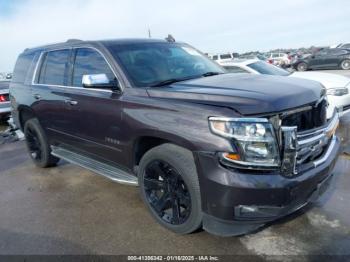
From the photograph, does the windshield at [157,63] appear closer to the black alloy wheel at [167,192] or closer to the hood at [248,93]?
the hood at [248,93]

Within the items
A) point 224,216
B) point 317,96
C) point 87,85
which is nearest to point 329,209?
point 317,96

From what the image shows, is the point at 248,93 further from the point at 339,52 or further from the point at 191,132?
the point at 339,52

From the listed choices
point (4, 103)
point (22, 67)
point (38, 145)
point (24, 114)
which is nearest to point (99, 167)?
point (38, 145)

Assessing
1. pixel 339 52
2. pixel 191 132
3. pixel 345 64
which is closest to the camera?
pixel 191 132

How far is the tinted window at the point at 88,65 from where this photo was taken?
3886 mm

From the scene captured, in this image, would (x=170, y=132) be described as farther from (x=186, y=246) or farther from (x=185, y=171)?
(x=186, y=246)

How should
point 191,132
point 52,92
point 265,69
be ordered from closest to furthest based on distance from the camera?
point 191,132 < point 52,92 < point 265,69

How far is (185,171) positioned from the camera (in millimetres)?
2961

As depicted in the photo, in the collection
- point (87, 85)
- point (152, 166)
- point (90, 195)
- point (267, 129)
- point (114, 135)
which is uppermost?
point (87, 85)

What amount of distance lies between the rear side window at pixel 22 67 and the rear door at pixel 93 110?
1637 mm

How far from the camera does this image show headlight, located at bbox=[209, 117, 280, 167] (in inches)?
104

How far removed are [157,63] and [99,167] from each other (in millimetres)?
1406

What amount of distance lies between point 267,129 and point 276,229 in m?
1.25

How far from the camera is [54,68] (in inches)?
193
